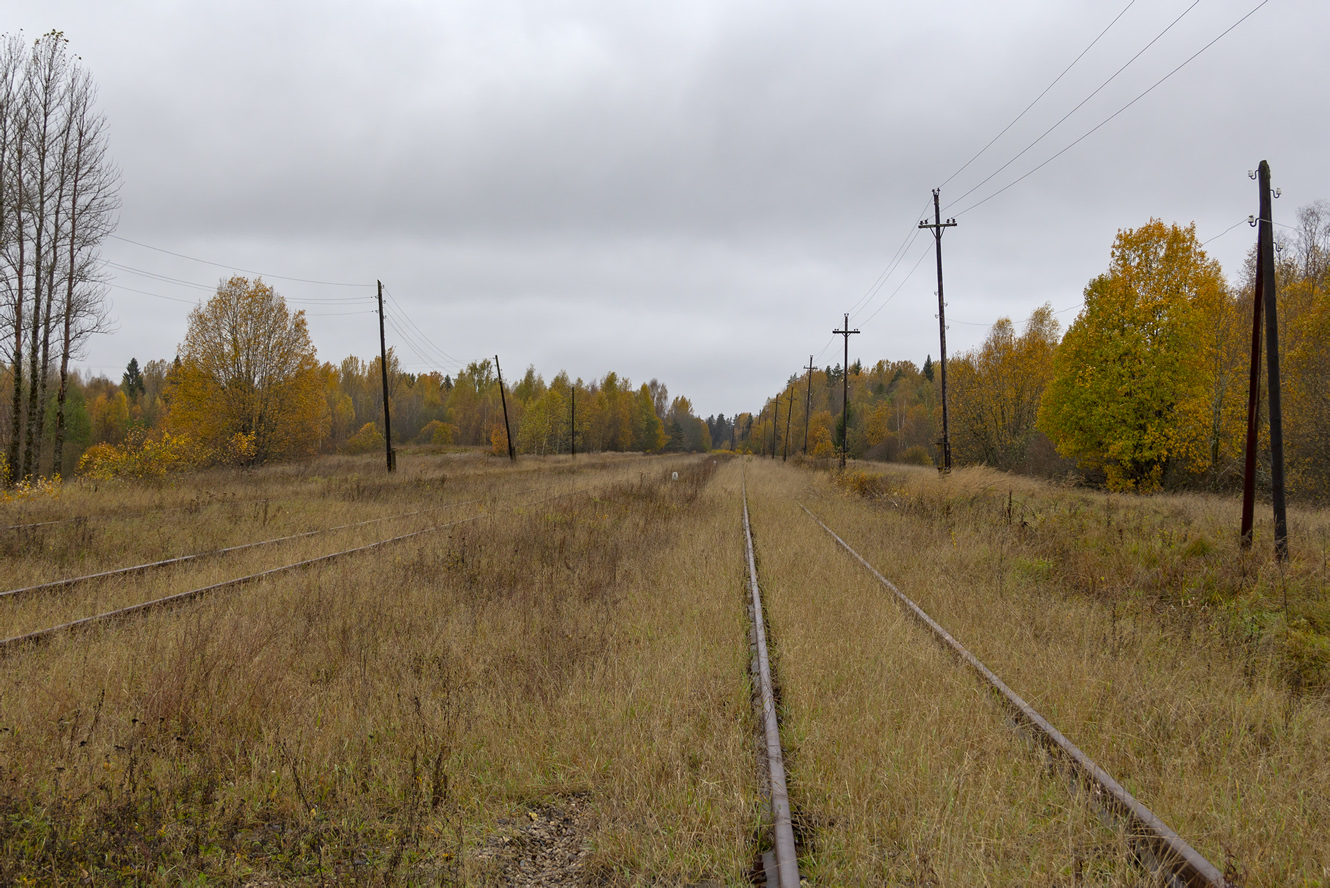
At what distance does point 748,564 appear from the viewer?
10.0m

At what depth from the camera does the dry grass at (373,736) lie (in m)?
2.91

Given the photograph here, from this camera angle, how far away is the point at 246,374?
103 ft

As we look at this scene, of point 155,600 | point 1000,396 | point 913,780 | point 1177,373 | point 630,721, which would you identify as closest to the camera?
point 913,780

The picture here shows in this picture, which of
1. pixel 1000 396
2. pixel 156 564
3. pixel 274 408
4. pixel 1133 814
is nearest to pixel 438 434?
pixel 274 408

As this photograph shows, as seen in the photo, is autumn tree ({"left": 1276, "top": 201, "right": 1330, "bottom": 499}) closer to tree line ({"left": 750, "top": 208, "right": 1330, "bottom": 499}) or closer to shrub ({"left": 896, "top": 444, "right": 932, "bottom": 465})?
tree line ({"left": 750, "top": 208, "right": 1330, "bottom": 499})

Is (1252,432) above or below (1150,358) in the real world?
below

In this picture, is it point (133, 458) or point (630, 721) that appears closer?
point (630, 721)

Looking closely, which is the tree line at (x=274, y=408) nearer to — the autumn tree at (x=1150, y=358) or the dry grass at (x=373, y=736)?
the dry grass at (x=373, y=736)

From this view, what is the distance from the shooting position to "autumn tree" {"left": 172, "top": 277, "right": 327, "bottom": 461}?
30.5 meters

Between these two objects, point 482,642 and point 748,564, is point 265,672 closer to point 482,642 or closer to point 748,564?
point 482,642

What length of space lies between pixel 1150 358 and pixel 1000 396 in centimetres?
2167

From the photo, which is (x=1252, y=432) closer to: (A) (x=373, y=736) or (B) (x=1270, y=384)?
(B) (x=1270, y=384)

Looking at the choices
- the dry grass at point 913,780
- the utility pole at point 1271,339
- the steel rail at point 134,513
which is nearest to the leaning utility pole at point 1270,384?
the utility pole at point 1271,339

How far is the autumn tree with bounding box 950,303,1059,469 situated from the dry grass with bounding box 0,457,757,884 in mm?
42453
